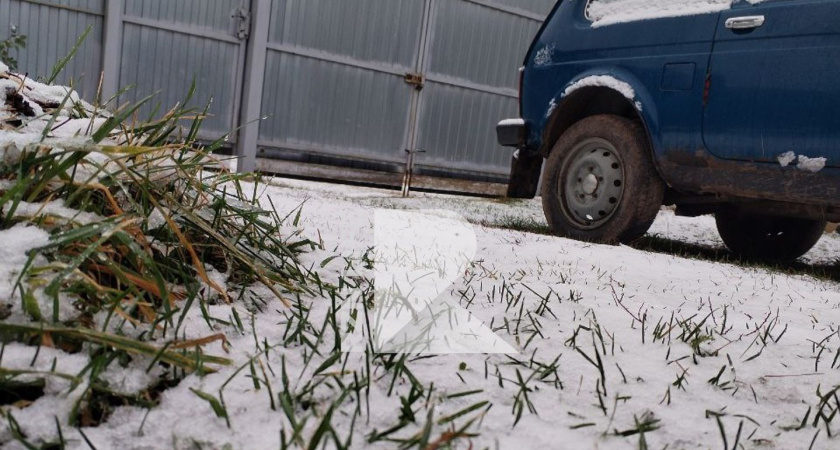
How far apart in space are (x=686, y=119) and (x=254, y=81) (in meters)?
5.40

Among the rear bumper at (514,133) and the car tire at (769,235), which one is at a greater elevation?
the rear bumper at (514,133)

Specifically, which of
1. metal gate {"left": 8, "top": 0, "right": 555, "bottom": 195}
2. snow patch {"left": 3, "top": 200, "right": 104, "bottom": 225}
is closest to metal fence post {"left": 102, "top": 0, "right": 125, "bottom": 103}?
metal gate {"left": 8, "top": 0, "right": 555, "bottom": 195}

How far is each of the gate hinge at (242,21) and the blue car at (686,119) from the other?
4.22 metres

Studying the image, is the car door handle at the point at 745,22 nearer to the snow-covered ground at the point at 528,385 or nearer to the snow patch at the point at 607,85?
the snow patch at the point at 607,85

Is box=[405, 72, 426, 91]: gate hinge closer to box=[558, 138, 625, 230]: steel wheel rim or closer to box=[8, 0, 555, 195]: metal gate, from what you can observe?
box=[8, 0, 555, 195]: metal gate

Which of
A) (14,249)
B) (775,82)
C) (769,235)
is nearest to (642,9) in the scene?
(775,82)

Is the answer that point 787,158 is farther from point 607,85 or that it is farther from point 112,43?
point 112,43

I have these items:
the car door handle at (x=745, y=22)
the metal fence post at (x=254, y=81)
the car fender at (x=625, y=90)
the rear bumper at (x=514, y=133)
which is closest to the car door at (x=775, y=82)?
the car door handle at (x=745, y=22)

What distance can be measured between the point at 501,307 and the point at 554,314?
148 mm

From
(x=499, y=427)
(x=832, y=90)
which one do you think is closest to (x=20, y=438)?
(x=499, y=427)

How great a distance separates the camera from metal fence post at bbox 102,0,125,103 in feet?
22.6

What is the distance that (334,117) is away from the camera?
8.27m

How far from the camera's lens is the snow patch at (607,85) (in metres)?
3.80

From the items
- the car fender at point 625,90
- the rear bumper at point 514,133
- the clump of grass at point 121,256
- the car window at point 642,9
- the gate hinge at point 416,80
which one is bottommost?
the clump of grass at point 121,256
